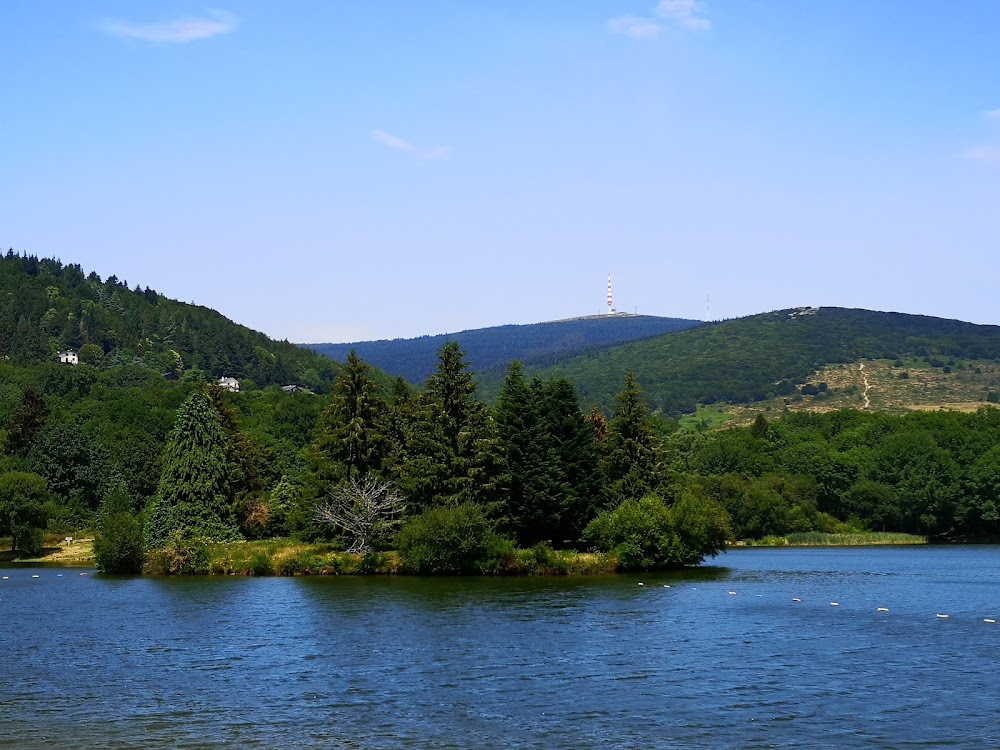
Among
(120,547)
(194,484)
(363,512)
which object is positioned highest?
(194,484)

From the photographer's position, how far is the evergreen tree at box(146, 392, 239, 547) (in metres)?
91.2

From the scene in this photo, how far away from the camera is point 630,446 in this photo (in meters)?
95.7

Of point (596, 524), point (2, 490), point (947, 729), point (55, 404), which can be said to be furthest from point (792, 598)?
point (55, 404)

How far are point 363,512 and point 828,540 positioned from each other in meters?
79.6

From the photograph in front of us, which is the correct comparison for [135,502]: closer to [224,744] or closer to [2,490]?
[2,490]

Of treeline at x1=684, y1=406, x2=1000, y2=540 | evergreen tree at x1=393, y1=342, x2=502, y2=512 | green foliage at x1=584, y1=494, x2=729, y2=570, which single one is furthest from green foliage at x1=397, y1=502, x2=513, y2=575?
treeline at x1=684, y1=406, x2=1000, y2=540

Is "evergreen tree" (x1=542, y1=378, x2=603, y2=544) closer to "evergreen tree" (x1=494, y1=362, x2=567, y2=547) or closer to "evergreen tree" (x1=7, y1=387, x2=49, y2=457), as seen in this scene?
"evergreen tree" (x1=494, y1=362, x2=567, y2=547)

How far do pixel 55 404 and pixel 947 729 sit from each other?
184m

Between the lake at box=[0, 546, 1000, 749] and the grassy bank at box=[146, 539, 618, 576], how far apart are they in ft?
21.4

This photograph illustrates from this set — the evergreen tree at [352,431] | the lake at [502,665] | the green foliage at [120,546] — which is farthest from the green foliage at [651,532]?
the green foliage at [120,546]

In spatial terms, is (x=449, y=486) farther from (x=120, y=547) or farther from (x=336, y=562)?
(x=120, y=547)

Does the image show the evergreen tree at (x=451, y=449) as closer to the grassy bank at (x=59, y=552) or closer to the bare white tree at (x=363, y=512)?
the bare white tree at (x=363, y=512)

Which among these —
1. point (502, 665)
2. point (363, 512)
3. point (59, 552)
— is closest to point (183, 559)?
point (363, 512)

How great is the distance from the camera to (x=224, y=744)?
31.7 meters
